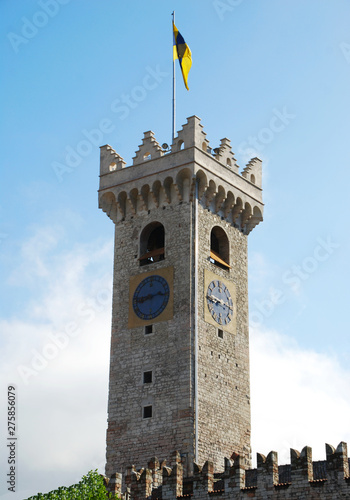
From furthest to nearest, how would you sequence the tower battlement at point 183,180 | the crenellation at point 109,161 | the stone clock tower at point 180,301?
the crenellation at point 109,161 → the tower battlement at point 183,180 → the stone clock tower at point 180,301

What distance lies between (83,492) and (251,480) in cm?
585

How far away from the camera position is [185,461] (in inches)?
1544

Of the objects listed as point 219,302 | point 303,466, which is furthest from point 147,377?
point 303,466

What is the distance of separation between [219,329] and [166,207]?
235 inches

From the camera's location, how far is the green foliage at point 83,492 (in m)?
34.3

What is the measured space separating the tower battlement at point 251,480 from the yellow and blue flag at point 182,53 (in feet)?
63.3

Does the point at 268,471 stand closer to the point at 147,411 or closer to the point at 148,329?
the point at 147,411

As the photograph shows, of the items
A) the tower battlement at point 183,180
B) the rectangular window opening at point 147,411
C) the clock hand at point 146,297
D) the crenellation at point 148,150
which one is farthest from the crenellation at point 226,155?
the rectangular window opening at point 147,411

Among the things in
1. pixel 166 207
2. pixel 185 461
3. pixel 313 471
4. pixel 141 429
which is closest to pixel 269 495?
pixel 313 471

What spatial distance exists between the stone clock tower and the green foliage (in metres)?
5.16

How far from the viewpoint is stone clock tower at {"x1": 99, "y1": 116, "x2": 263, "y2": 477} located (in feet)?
134

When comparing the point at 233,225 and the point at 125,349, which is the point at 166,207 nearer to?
the point at 233,225

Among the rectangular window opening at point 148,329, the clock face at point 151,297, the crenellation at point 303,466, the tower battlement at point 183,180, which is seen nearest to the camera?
the crenellation at point 303,466

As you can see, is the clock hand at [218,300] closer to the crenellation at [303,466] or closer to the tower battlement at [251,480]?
the tower battlement at [251,480]
